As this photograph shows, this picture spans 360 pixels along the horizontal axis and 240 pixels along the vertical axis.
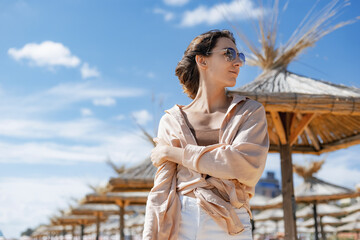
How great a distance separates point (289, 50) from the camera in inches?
255

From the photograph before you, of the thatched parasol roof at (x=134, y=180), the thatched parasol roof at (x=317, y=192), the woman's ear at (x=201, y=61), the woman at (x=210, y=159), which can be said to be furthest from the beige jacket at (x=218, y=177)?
the thatched parasol roof at (x=317, y=192)

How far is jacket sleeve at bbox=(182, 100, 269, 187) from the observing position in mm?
1461

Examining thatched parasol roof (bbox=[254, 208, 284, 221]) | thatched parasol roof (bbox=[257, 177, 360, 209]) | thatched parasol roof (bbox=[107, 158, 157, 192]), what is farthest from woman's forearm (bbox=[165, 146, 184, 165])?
Result: thatched parasol roof (bbox=[254, 208, 284, 221])

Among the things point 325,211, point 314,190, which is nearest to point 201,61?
point 314,190

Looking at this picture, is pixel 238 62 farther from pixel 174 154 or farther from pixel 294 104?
pixel 294 104

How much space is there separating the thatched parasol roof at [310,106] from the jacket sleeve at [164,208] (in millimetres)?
3677

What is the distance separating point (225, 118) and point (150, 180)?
25.8 ft

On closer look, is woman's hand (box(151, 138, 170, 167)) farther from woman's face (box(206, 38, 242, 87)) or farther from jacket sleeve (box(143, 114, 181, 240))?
woman's face (box(206, 38, 242, 87))

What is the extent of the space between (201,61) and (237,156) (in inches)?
20.3

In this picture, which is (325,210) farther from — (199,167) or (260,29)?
(199,167)

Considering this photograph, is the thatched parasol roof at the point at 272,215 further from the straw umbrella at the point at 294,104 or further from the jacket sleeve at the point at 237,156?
the jacket sleeve at the point at 237,156

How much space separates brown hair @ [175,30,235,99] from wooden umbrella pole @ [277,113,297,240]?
4.44 metres

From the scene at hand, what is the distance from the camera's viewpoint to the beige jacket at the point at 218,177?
1456 millimetres

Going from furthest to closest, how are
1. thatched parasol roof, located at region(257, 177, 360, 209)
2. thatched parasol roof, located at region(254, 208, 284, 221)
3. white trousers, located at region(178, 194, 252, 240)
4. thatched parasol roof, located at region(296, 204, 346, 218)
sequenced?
thatched parasol roof, located at region(254, 208, 284, 221), thatched parasol roof, located at region(296, 204, 346, 218), thatched parasol roof, located at region(257, 177, 360, 209), white trousers, located at region(178, 194, 252, 240)
